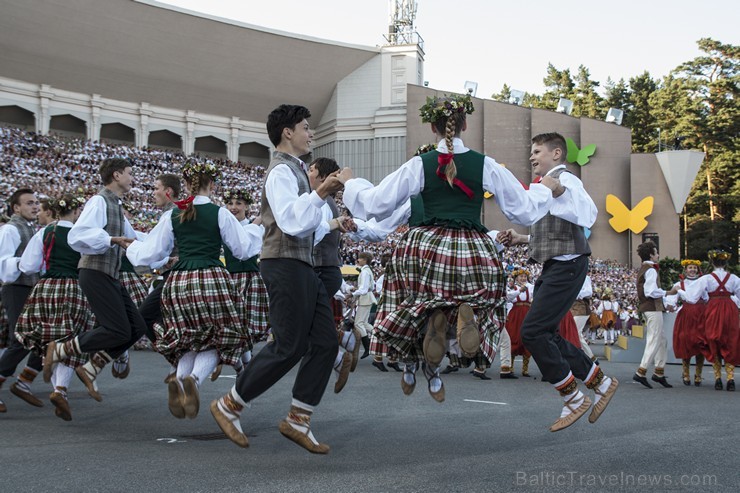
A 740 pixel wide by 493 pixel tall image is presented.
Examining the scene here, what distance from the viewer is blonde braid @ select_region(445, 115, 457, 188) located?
438cm

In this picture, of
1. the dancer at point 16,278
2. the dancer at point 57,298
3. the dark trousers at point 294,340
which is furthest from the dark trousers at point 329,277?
the dark trousers at point 294,340

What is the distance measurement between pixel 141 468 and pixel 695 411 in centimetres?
495

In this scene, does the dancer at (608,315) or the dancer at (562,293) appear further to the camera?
the dancer at (608,315)

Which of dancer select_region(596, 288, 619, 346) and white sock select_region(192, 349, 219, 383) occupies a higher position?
white sock select_region(192, 349, 219, 383)

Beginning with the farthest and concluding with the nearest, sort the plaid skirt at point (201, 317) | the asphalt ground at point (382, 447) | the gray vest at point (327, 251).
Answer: the gray vest at point (327, 251) → the plaid skirt at point (201, 317) → the asphalt ground at point (382, 447)

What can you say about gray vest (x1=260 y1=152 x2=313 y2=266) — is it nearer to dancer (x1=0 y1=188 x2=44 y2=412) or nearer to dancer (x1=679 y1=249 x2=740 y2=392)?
dancer (x1=0 y1=188 x2=44 y2=412)

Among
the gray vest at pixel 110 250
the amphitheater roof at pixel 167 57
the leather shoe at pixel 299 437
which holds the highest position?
the amphitheater roof at pixel 167 57

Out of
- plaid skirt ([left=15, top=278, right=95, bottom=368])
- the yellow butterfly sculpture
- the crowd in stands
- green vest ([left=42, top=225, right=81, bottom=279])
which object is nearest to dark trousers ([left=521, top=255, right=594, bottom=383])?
plaid skirt ([left=15, top=278, right=95, bottom=368])

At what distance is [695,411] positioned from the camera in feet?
22.1

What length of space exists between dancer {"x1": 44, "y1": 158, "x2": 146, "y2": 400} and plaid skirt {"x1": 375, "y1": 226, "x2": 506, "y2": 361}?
95.8 inches

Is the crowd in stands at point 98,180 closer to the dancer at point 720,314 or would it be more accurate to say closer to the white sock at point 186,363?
the dancer at point 720,314

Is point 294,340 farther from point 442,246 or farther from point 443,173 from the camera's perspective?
point 443,173

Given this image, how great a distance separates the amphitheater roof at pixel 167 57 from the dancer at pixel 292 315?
37938mm

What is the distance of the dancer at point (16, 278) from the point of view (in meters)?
6.82
